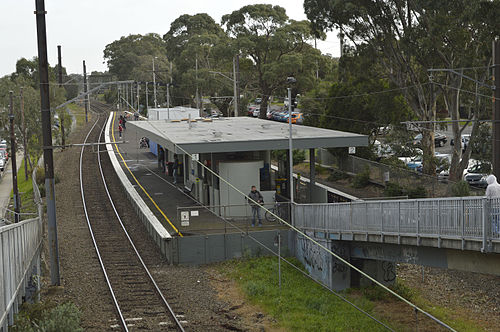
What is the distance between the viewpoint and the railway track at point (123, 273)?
19016 millimetres

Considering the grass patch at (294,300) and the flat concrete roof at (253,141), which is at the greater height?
the flat concrete roof at (253,141)

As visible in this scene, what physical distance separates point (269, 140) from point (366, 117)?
2134 centimetres

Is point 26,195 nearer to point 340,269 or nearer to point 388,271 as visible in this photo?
point 340,269

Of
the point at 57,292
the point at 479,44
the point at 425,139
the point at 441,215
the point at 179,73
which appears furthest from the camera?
the point at 179,73

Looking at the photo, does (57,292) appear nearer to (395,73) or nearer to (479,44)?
(479,44)

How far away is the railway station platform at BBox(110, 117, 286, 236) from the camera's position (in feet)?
90.2

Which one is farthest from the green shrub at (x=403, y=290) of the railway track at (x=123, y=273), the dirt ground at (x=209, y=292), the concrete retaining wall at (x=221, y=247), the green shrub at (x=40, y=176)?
the green shrub at (x=40, y=176)

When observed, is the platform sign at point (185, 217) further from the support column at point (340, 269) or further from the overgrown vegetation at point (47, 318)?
the overgrown vegetation at point (47, 318)

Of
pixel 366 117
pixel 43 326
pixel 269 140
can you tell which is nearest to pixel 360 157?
pixel 366 117

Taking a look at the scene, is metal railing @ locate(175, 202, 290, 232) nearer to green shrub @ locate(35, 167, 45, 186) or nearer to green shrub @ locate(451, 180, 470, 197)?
green shrub @ locate(451, 180, 470, 197)

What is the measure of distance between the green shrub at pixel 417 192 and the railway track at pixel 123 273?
15.0m

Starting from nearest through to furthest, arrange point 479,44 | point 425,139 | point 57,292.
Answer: point 57,292
point 479,44
point 425,139

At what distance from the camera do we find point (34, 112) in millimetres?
54719

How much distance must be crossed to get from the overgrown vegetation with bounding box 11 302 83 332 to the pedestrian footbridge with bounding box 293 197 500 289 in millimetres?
9129
